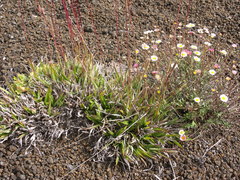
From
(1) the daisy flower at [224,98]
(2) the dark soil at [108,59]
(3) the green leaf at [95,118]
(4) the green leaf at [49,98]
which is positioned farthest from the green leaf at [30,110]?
(1) the daisy flower at [224,98]

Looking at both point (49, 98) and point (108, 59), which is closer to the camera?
point (49, 98)

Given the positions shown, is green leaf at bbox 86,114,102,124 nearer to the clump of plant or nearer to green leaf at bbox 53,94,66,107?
the clump of plant

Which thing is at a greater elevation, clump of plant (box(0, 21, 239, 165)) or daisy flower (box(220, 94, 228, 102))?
daisy flower (box(220, 94, 228, 102))

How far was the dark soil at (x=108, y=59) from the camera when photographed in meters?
2.18

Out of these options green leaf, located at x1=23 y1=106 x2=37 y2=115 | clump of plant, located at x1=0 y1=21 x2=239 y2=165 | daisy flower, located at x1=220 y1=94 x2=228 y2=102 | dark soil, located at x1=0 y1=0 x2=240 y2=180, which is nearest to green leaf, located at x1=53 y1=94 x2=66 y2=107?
clump of plant, located at x1=0 y1=21 x2=239 y2=165

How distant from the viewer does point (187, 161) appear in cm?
229

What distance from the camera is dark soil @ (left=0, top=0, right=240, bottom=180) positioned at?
2.18 metres

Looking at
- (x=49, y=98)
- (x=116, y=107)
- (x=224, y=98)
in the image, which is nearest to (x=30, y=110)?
(x=49, y=98)

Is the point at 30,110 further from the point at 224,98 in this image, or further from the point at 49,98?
the point at 224,98

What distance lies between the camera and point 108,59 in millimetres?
3098

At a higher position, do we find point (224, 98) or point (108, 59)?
point (224, 98)

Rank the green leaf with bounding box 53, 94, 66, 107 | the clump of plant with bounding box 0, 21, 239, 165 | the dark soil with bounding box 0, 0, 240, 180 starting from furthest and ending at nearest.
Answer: the green leaf with bounding box 53, 94, 66, 107, the clump of plant with bounding box 0, 21, 239, 165, the dark soil with bounding box 0, 0, 240, 180

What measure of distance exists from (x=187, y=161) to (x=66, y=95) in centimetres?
109

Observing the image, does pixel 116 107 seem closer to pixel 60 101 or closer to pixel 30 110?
pixel 60 101
